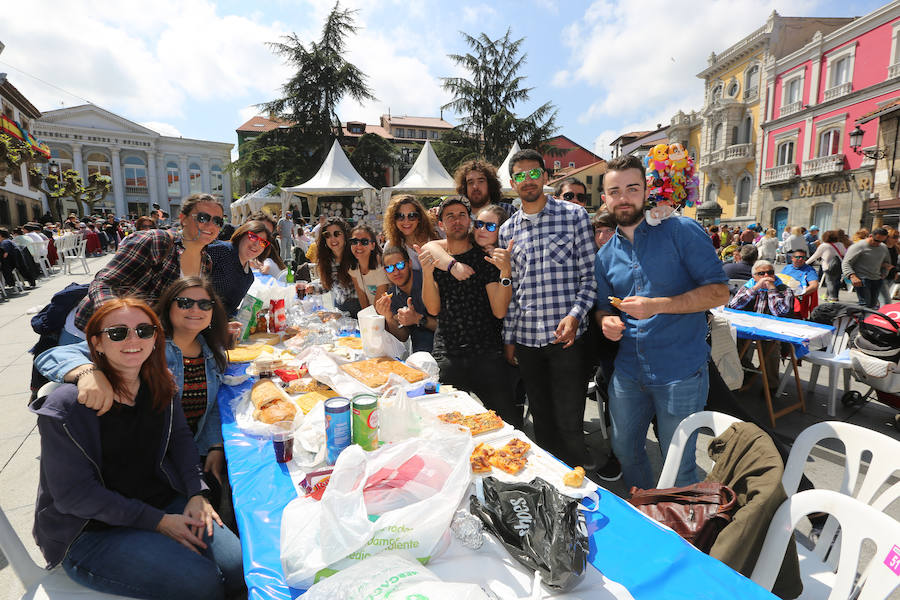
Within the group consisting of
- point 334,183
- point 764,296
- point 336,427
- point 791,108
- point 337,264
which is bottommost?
point 336,427

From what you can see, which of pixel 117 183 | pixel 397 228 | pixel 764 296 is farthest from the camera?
pixel 117 183

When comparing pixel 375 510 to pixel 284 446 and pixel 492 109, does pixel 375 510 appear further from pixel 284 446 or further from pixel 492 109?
pixel 492 109

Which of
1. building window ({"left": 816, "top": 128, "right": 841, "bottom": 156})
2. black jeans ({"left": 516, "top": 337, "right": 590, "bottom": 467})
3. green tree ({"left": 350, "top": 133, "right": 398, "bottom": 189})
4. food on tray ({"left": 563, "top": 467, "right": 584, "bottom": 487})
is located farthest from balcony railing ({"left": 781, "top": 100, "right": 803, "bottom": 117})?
food on tray ({"left": 563, "top": 467, "right": 584, "bottom": 487})

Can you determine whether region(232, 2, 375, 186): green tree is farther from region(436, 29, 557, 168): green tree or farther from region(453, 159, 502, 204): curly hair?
region(453, 159, 502, 204): curly hair

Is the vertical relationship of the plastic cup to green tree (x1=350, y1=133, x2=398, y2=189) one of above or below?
below

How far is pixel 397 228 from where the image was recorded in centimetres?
379

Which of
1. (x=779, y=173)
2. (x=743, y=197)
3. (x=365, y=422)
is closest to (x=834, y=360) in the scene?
(x=365, y=422)

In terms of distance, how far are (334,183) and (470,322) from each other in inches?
499

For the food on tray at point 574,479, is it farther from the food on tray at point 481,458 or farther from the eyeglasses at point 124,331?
the eyeglasses at point 124,331

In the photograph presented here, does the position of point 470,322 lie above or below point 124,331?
below

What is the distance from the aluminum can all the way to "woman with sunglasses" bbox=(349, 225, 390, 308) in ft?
6.81

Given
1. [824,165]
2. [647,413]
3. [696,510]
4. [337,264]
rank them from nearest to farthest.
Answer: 1. [696,510]
2. [647,413]
3. [337,264]
4. [824,165]

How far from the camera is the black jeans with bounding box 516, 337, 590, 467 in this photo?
265 centimetres

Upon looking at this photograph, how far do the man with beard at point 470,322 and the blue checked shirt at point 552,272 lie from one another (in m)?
0.19
